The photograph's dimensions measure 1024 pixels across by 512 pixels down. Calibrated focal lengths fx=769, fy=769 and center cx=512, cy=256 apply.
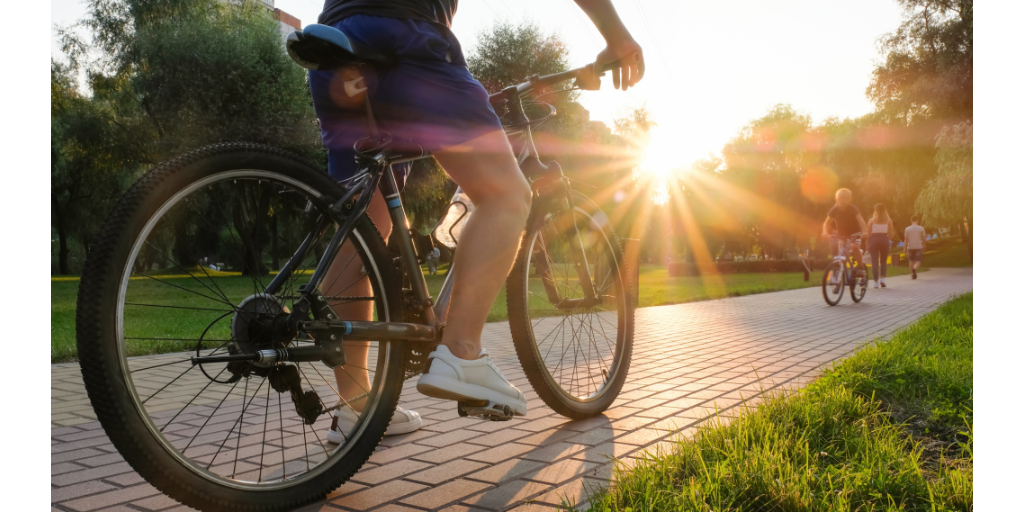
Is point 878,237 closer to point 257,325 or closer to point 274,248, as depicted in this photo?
point 274,248

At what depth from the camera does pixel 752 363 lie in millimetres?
5211

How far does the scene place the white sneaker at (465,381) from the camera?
2.40m

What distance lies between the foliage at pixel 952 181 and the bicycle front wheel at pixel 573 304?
24099 mm

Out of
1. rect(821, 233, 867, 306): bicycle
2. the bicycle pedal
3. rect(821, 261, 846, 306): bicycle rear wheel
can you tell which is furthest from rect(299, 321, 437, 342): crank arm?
rect(821, 261, 846, 306): bicycle rear wheel

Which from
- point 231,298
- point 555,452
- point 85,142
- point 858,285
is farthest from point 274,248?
point 85,142

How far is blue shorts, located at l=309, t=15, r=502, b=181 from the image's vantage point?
94.3 inches

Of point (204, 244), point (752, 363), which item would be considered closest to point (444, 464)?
point (204, 244)

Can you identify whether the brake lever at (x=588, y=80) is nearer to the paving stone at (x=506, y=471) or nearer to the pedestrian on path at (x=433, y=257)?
the pedestrian on path at (x=433, y=257)

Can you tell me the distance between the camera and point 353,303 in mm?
2627

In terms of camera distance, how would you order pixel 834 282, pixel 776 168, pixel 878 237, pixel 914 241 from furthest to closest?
pixel 776 168 < pixel 914 241 < pixel 878 237 < pixel 834 282

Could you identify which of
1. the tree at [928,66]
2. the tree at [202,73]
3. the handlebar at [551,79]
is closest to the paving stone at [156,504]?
the handlebar at [551,79]

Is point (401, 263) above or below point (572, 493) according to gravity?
above

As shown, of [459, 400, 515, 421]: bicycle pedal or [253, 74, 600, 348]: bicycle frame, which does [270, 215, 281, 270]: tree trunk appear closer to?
[253, 74, 600, 348]: bicycle frame

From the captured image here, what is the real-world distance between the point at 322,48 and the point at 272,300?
73 cm
